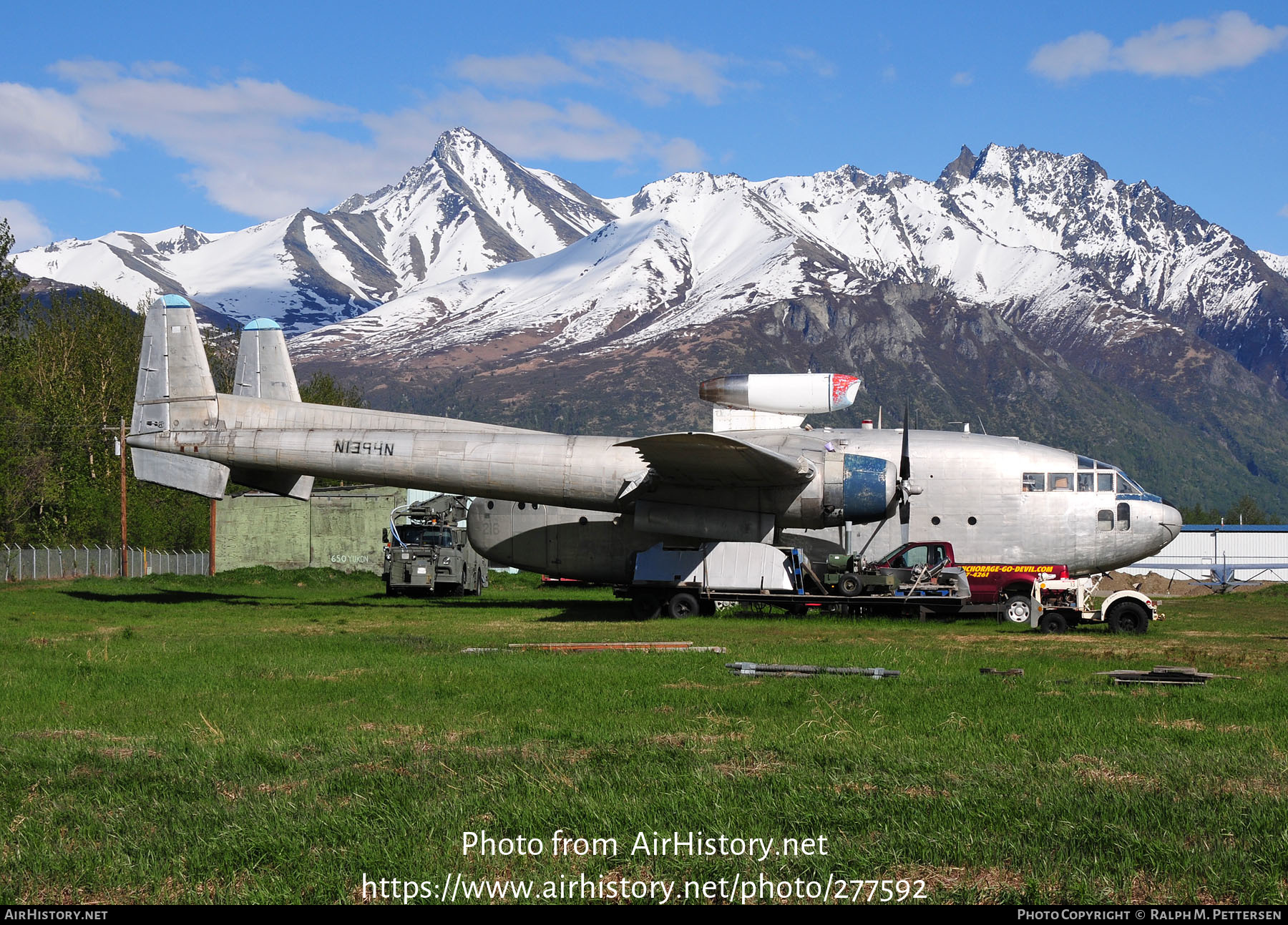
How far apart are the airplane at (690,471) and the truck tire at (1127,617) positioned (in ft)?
17.1

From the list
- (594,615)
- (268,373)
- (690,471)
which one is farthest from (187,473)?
(690,471)

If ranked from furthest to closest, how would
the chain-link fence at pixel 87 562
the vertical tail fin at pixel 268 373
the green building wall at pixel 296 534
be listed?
the green building wall at pixel 296 534 < the chain-link fence at pixel 87 562 < the vertical tail fin at pixel 268 373

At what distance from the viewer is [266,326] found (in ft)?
Result: 108

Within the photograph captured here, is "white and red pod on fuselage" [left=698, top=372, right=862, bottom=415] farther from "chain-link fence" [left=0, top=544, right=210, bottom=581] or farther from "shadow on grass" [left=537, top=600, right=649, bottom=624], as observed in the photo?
"chain-link fence" [left=0, top=544, right=210, bottom=581]

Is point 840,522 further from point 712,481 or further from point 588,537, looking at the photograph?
point 588,537

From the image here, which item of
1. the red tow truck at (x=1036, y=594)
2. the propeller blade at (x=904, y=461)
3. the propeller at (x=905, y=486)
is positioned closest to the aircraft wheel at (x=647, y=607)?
the red tow truck at (x=1036, y=594)

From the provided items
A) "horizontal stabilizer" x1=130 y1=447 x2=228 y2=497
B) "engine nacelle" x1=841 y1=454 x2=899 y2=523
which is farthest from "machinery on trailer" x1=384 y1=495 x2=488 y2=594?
"engine nacelle" x1=841 y1=454 x2=899 y2=523

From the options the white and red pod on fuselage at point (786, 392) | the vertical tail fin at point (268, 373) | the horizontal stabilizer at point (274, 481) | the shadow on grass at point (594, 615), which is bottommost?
the shadow on grass at point (594, 615)

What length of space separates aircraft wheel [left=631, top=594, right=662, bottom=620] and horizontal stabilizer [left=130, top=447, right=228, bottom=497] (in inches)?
456

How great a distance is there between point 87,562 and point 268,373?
74.0 ft

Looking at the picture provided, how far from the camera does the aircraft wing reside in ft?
84.9

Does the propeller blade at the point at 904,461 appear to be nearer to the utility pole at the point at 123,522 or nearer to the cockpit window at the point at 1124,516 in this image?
the cockpit window at the point at 1124,516

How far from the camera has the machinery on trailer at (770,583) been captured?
26250 millimetres
